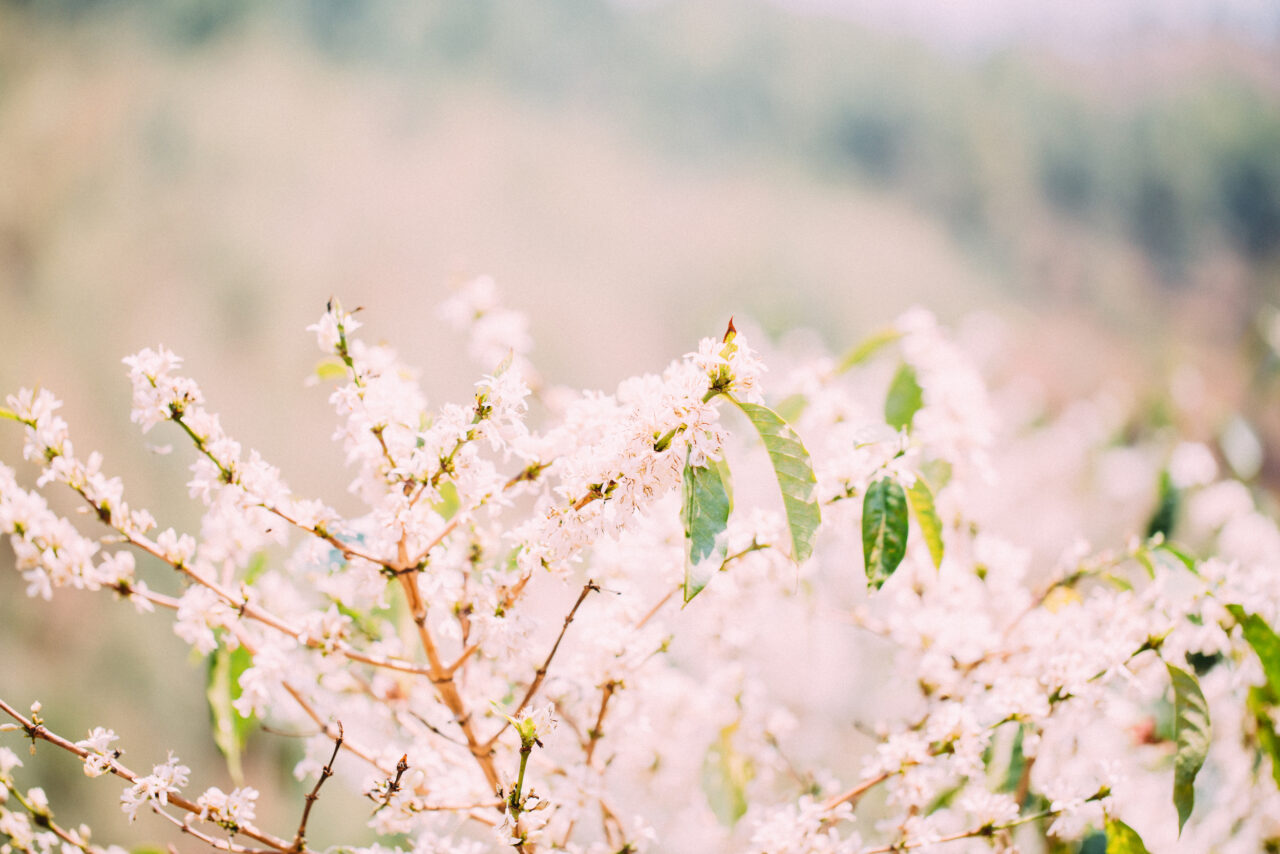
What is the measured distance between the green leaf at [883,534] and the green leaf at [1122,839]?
0.21 meters

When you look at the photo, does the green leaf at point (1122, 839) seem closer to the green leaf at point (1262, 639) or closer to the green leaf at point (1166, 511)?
the green leaf at point (1262, 639)

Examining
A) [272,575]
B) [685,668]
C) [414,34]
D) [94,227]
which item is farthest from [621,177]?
[272,575]

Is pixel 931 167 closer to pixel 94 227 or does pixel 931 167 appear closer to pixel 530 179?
pixel 530 179

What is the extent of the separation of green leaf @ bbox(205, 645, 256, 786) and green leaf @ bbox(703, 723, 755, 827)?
33 centimetres

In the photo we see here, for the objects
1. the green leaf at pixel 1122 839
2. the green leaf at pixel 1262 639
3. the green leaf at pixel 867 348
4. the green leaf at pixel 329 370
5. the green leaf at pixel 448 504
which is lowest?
the green leaf at pixel 1122 839

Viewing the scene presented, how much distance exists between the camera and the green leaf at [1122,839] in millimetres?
418

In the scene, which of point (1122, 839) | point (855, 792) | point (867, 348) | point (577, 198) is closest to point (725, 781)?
point (855, 792)

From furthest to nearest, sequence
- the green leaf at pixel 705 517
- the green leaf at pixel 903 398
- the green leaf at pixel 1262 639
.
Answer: the green leaf at pixel 903 398
the green leaf at pixel 1262 639
the green leaf at pixel 705 517

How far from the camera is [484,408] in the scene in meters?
0.33

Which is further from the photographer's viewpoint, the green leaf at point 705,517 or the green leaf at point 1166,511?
the green leaf at point 1166,511

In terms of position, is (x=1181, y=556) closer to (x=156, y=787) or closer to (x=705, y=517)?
(x=705, y=517)

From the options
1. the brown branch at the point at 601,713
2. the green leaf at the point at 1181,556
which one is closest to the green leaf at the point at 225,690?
the brown branch at the point at 601,713

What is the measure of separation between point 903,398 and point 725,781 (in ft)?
1.04

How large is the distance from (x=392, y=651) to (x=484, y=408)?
11.0 inches
